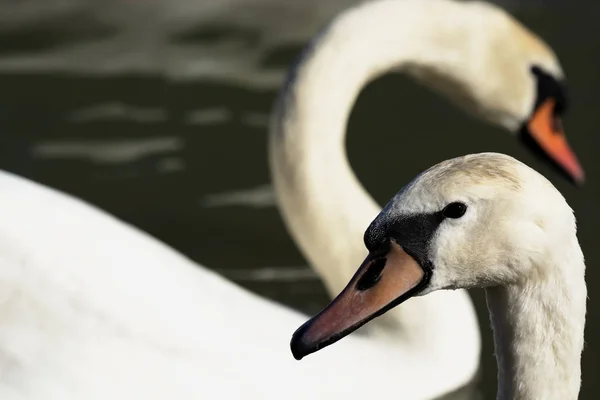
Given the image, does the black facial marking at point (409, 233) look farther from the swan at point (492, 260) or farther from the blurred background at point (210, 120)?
the blurred background at point (210, 120)

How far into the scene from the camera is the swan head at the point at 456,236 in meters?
2.85

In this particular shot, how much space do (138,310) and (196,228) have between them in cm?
258

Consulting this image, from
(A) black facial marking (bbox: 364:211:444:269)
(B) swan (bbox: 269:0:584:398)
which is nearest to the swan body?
(B) swan (bbox: 269:0:584:398)

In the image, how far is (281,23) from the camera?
9.09 metres

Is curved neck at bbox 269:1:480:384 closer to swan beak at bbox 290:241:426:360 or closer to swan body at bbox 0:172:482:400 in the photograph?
swan body at bbox 0:172:482:400

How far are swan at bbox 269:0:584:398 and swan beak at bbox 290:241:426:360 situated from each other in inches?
64.2

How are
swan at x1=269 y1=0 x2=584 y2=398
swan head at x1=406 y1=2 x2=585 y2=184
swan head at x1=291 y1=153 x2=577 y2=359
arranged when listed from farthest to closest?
swan head at x1=406 y1=2 x2=585 y2=184
swan at x1=269 y1=0 x2=584 y2=398
swan head at x1=291 y1=153 x2=577 y2=359

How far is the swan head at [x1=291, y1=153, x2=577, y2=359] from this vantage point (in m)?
2.85

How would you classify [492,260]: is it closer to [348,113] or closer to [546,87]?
[348,113]

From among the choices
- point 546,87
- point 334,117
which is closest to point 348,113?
point 334,117

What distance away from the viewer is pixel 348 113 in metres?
4.82

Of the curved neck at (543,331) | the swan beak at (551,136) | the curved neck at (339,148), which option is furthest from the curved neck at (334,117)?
the curved neck at (543,331)

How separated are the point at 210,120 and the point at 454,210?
16.2 feet

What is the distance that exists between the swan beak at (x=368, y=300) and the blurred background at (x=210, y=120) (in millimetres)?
2224
